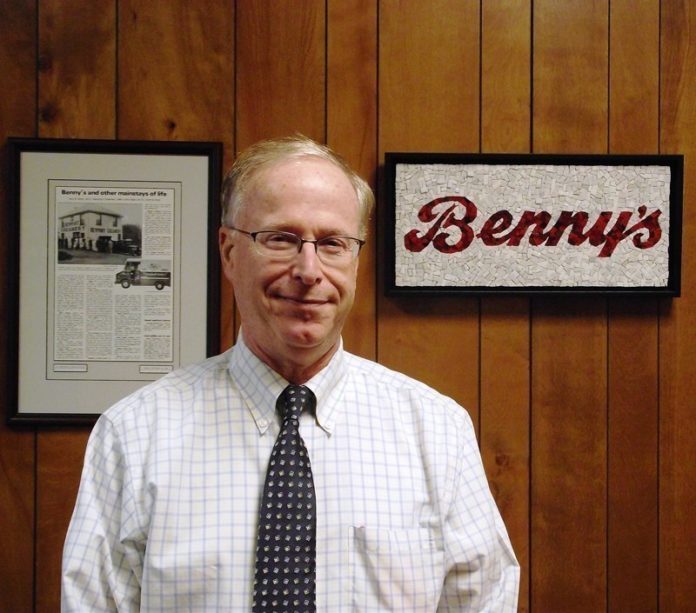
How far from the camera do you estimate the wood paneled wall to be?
1562 millimetres

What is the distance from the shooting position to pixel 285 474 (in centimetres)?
102

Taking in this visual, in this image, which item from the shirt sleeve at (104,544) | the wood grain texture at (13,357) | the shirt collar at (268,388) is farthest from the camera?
the wood grain texture at (13,357)

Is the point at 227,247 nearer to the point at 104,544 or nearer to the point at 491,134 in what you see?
the point at 104,544

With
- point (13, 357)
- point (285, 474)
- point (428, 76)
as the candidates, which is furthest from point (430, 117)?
point (13, 357)

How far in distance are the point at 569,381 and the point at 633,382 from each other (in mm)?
161

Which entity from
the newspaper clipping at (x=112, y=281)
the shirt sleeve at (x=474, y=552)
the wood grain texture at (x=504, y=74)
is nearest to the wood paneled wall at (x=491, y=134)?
the wood grain texture at (x=504, y=74)

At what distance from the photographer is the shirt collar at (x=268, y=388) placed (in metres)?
1.08

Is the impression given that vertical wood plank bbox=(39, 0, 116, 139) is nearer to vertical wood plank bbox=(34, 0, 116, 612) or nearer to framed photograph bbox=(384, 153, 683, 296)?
vertical wood plank bbox=(34, 0, 116, 612)

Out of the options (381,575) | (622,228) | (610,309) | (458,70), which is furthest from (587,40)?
(381,575)

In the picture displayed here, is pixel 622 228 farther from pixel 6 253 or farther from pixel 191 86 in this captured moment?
pixel 6 253

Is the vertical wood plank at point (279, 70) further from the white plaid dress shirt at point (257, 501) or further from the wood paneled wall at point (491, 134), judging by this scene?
the white plaid dress shirt at point (257, 501)

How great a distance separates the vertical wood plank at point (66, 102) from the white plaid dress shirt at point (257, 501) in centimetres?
58

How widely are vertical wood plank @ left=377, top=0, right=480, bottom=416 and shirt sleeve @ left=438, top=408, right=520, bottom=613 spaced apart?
1.57 ft

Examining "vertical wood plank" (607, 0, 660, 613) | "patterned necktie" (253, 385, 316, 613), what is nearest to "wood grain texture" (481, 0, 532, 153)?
"vertical wood plank" (607, 0, 660, 613)
